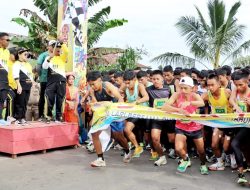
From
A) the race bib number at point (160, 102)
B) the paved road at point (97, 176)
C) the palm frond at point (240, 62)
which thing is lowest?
the paved road at point (97, 176)

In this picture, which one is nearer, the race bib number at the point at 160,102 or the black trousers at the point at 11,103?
the race bib number at the point at 160,102

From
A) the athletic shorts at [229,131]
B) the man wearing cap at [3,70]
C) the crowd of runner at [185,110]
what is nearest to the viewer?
the crowd of runner at [185,110]

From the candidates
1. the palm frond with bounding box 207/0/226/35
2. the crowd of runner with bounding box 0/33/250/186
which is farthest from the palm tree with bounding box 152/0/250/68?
the crowd of runner with bounding box 0/33/250/186

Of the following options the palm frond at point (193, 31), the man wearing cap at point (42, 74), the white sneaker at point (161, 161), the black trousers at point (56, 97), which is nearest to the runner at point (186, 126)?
the white sneaker at point (161, 161)

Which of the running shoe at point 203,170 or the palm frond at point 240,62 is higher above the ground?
the palm frond at point 240,62

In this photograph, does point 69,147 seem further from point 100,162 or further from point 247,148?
point 247,148

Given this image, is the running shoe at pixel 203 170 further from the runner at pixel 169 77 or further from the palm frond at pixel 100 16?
Answer: the palm frond at pixel 100 16

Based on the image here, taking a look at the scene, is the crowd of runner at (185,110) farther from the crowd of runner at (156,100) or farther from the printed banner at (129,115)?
the printed banner at (129,115)

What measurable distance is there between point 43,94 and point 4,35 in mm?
1580

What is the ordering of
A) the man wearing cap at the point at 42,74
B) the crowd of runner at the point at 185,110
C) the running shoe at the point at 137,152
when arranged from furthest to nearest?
1. the man wearing cap at the point at 42,74
2. the running shoe at the point at 137,152
3. the crowd of runner at the point at 185,110

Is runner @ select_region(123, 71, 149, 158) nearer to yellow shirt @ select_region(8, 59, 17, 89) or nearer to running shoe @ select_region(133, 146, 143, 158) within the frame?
running shoe @ select_region(133, 146, 143, 158)

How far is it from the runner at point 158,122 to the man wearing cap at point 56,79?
2.06m

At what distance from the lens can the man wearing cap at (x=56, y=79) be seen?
8297mm

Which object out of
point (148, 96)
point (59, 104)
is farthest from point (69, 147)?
point (148, 96)
